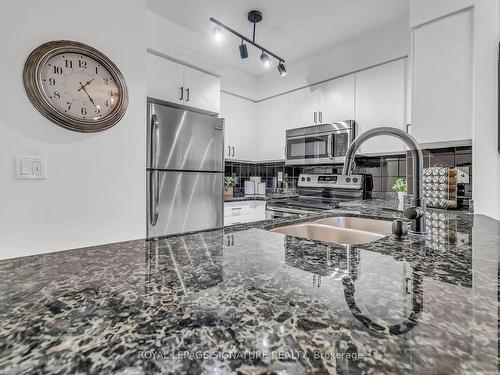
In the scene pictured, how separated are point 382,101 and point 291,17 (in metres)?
1.14

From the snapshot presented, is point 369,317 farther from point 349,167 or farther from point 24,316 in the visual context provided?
point 349,167

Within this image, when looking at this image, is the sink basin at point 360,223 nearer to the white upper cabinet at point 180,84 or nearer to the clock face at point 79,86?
the clock face at point 79,86

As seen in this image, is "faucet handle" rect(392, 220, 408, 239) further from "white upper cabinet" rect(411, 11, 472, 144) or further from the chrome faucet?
"white upper cabinet" rect(411, 11, 472, 144)

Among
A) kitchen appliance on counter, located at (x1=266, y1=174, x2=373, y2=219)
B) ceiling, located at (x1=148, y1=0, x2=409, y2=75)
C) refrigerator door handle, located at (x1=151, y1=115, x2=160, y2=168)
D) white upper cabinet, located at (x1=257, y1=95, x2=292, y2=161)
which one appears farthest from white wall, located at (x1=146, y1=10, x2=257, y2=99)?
kitchen appliance on counter, located at (x1=266, y1=174, x2=373, y2=219)

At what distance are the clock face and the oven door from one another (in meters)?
1.97

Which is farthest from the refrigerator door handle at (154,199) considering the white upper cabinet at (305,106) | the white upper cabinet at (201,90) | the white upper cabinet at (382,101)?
the white upper cabinet at (382,101)

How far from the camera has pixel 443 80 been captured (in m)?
1.75

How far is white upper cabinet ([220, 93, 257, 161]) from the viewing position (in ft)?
10.7

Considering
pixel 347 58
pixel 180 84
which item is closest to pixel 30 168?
pixel 180 84

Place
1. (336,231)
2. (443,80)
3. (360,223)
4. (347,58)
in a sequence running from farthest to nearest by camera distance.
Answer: (347,58)
(443,80)
(360,223)
(336,231)

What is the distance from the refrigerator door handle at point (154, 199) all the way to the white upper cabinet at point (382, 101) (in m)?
1.95

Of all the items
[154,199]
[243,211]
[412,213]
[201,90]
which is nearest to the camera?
[412,213]

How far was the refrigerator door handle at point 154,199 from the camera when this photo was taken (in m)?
2.02

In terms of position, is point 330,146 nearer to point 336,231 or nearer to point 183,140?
point 183,140
